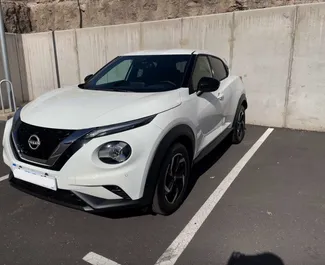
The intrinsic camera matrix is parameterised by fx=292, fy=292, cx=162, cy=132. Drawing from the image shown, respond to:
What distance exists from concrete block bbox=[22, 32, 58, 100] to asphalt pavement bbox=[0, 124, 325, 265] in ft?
20.5

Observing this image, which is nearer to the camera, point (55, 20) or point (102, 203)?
point (102, 203)

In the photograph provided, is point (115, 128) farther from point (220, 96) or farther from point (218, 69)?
point (218, 69)

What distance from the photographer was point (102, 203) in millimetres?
2387

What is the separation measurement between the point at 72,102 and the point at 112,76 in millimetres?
1117

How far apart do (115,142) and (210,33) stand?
4.81 meters

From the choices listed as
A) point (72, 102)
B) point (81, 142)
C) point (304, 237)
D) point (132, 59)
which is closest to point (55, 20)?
point (132, 59)

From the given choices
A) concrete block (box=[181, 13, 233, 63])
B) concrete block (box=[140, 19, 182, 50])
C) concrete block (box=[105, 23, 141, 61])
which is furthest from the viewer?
concrete block (box=[105, 23, 141, 61])

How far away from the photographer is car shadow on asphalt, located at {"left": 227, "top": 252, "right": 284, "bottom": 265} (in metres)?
2.30

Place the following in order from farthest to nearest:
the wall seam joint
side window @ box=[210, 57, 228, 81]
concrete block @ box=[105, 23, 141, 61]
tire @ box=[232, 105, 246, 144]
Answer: concrete block @ box=[105, 23, 141, 61] < the wall seam joint < tire @ box=[232, 105, 246, 144] < side window @ box=[210, 57, 228, 81]

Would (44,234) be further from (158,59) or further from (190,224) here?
(158,59)

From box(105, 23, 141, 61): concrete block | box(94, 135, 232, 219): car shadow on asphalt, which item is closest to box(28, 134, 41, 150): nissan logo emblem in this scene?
box(94, 135, 232, 219): car shadow on asphalt

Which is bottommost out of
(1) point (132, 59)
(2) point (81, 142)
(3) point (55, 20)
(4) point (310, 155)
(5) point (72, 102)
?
(4) point (310, 155)

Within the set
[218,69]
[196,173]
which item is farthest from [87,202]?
[218,69]

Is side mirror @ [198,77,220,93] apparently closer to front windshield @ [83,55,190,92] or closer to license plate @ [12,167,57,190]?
front windshield @ [83,55,190,92]
